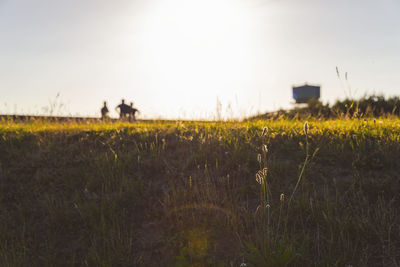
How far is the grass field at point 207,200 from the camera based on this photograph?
2545 millimetres

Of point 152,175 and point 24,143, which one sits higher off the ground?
point 24,143

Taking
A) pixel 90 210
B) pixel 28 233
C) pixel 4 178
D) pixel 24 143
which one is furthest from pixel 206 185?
pixel 24 143

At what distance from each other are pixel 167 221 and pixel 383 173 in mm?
2897

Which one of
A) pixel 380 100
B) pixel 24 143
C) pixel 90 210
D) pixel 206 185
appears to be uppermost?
pixel 380 100

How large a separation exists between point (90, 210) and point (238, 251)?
191 cm

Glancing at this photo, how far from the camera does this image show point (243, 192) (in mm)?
3418

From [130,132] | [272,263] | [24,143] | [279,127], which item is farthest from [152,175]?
[24,143]

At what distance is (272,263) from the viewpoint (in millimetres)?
2082

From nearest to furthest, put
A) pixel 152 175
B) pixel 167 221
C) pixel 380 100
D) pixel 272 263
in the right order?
pixel 272 263 → pixel 167 221 → pixel 152 175 → pixel 380 100

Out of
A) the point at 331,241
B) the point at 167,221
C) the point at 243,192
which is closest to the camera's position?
the point at 331,241

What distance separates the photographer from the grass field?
254cm

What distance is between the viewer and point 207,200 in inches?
129

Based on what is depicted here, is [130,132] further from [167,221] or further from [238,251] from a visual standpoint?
[238,251]

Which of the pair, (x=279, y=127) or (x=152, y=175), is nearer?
(x=152, y=175)
